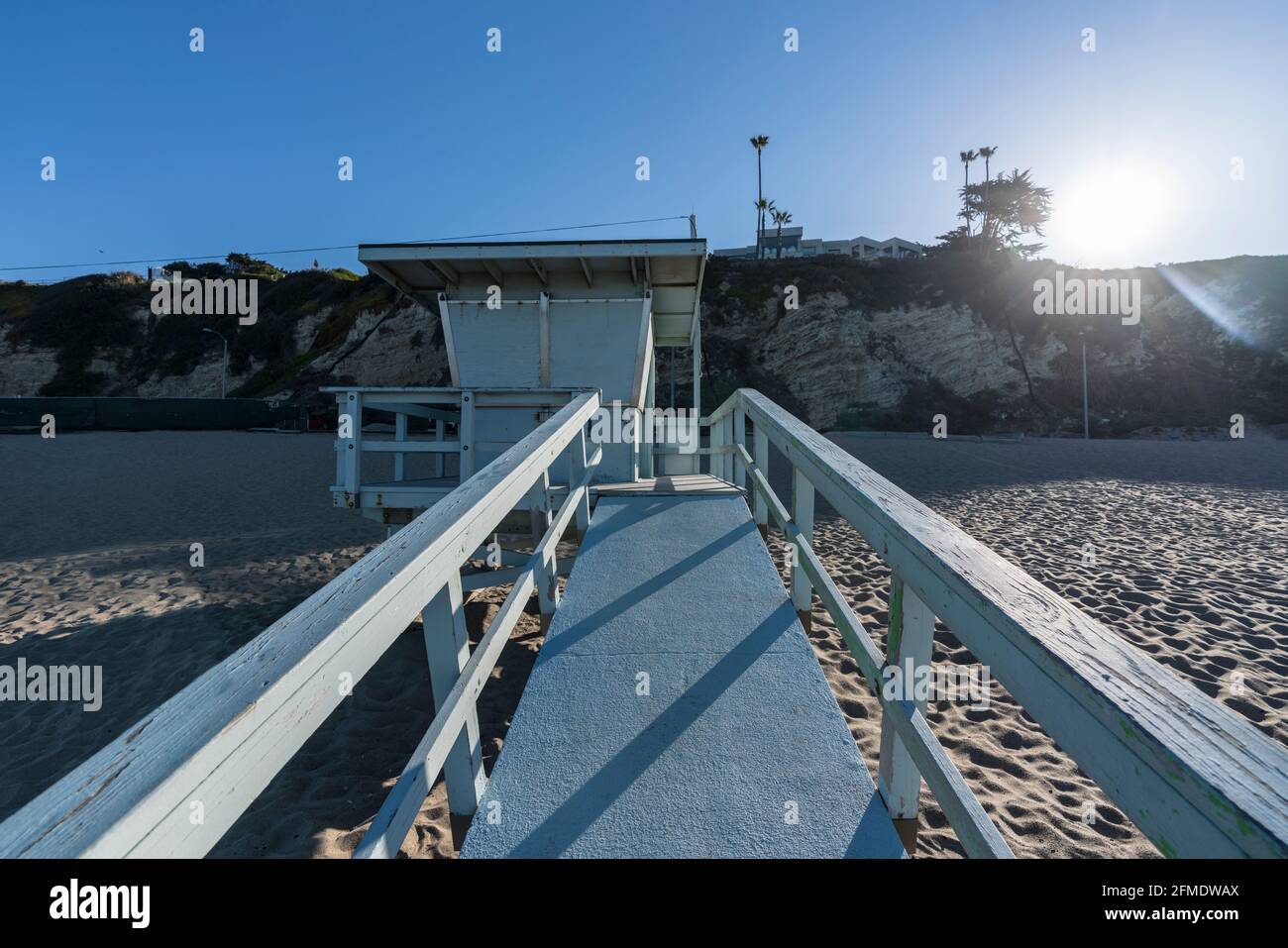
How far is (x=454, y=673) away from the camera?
1.67 m

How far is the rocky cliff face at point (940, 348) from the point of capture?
29.2m

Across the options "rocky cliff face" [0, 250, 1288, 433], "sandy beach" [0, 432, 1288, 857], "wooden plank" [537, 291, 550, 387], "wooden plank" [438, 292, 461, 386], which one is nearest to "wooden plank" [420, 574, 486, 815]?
"sandy beach" [0, 432, 1288, 857]

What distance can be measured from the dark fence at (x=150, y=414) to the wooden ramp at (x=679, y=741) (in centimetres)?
3151

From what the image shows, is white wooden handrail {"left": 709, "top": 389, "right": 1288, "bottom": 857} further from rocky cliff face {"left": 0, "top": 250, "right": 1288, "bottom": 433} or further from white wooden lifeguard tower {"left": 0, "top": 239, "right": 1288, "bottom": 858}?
rocky cliff face {"left": 0, "top": 250, "right": 1288, "bottom": 433}

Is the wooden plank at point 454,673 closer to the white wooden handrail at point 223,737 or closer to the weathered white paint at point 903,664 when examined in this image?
the white wooden handrail at point 223,737

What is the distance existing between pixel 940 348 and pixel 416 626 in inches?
1240

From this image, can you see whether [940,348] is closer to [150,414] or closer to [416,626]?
[416,626]

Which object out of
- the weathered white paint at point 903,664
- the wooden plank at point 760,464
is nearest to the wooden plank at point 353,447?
the wooden plank at point 760,464

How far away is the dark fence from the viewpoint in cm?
2642

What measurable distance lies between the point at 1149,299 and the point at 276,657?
44435mm

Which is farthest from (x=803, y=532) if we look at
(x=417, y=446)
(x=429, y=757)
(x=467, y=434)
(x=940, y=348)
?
(x=940, y=348)

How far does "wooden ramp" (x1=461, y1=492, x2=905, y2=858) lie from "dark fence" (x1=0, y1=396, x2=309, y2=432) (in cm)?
3151

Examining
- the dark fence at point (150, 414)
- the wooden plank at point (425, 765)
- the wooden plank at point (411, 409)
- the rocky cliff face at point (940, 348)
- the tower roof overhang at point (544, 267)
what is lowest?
the wooden plank at point (425, 765)
